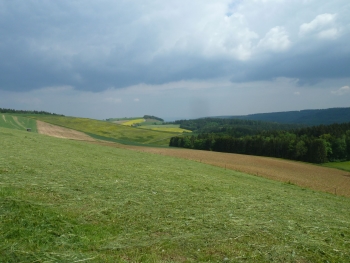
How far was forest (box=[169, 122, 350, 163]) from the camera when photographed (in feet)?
191

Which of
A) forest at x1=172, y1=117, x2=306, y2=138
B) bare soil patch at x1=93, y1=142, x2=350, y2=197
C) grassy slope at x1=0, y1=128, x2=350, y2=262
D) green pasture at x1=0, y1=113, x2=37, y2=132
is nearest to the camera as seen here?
grassy slope at x1=0, y1=128, x2=350, y2=262

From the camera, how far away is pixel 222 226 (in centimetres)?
706

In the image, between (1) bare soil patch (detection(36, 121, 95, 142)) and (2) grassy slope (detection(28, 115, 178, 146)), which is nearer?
(1) bare soil patch (detection(36, 121, 95, 142))

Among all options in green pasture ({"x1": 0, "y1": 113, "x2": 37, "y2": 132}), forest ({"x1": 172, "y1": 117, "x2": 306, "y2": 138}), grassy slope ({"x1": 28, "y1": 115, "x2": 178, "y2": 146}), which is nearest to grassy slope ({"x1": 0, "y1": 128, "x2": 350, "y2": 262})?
green pasture ({"x1": 0, "y1": 113, "x2": 37, "y2": 132})

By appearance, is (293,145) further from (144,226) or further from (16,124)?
(16,124)

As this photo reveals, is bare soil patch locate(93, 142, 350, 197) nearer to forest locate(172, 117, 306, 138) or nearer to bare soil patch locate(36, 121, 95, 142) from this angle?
bare soil patch locate(36, 121, 95, 142)

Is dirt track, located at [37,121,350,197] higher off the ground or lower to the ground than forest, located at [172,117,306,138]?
lower

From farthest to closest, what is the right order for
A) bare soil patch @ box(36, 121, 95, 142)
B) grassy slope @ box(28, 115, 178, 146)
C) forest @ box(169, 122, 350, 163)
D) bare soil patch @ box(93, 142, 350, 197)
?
1. grassy slope @ box(28, 115, 178, 146)
2. forest @ box(169, 122, 350, 163)
3. bare soil patch @ box(36, 121, 95, 142)
4. bare soil patch @ box(93, 142, 350, 197)

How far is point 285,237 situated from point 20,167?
1102cm

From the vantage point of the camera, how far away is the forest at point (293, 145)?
191 ft

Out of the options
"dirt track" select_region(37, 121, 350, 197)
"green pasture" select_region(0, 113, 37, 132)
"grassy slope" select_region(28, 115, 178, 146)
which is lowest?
"dirt track" select_region(37, 121, 350, 197)

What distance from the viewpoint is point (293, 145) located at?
6188 cm

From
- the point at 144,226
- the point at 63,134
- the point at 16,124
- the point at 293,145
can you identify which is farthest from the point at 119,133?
the point at 144,226

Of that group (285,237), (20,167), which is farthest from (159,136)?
(285,237)
